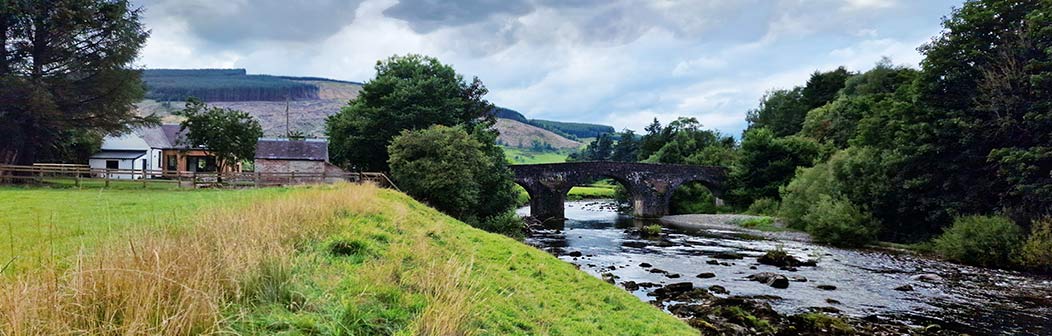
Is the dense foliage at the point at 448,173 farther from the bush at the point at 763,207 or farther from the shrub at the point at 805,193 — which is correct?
the bush at the point at 763,207

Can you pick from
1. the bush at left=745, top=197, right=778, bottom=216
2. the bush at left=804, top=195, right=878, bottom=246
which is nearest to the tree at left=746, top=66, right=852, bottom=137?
the bush at left=745, top=197, right=778, bottom=216

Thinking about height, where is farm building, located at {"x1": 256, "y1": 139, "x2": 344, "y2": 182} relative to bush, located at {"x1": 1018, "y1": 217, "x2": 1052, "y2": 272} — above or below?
above

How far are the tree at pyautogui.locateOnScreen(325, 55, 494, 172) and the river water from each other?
17.6m

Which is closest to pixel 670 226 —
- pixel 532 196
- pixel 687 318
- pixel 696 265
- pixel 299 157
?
pixel 532 196

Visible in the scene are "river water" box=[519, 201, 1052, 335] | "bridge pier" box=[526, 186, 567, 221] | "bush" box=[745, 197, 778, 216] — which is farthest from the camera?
"bridge pier" box=[526, 186, 567, 221]

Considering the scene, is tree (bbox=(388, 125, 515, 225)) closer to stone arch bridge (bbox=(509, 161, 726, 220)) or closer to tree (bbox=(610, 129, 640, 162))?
stone arch bridge (bbox=(509, 161, 726, 220))

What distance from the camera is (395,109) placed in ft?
163

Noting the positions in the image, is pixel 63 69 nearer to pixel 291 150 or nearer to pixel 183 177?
pixel 183 177

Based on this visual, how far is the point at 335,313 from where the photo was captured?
5.94 m

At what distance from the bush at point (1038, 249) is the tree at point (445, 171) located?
87.1ft

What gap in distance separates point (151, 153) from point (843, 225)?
200 feet

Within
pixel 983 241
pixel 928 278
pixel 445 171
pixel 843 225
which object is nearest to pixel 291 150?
pixel 445 171

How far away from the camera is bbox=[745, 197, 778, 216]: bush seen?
58719mm

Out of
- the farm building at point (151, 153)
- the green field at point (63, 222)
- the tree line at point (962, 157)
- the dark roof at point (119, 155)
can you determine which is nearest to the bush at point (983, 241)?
the tree line at point (962, 157)
